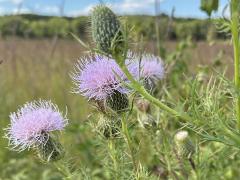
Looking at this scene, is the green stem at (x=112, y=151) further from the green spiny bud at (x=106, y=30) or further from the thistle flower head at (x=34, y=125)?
the green spiny bud at (x=106, y=30)

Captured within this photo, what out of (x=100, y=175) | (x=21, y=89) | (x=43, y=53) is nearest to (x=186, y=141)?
(x=100, y=175)

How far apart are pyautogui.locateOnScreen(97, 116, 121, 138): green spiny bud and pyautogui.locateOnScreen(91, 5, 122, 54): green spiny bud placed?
0.33m

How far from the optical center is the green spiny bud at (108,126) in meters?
1.56

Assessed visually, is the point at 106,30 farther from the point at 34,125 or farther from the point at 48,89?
the point at 48,89

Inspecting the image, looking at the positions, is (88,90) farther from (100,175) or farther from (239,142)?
(100,175)

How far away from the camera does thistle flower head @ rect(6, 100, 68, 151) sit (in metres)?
1.74

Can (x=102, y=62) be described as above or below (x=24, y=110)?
above

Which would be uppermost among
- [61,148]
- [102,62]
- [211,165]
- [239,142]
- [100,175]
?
[102,62]

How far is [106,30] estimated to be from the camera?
4.13ft

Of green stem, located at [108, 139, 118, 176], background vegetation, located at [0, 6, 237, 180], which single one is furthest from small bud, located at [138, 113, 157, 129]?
green stem, located at [108, 139, 118, 176]

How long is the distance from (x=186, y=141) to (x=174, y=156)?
13 centimetres

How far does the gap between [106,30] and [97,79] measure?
38 centimetres

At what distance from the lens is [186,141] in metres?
1.84

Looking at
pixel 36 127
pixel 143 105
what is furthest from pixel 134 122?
pixel 36 127
